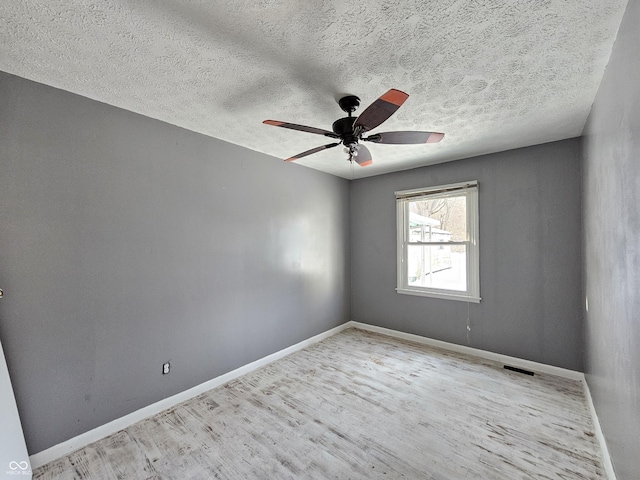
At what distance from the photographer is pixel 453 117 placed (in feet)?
8.21

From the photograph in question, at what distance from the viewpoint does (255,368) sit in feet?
10.7

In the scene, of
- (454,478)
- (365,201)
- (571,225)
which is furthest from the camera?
(365,201)

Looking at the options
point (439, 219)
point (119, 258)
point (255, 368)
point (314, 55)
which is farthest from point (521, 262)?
point (119, 258)

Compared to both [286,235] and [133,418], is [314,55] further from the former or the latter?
[133,418]

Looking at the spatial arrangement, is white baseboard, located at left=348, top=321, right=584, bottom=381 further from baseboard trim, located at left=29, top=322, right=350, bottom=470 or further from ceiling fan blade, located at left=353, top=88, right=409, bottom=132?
ceiling fan blade, located at left=353, top=88, right=409, bottom=132

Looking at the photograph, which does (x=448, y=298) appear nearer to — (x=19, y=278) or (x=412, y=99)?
(x=412, y=99)

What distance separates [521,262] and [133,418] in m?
4.27

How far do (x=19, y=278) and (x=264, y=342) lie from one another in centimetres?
229

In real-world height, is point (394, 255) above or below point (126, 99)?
below

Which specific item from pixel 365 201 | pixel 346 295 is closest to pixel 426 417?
pixel 346 295

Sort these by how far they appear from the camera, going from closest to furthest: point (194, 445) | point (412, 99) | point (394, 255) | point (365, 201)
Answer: point (194, 445) < point (412, 99) < point (394, 255) < point (365, 201)

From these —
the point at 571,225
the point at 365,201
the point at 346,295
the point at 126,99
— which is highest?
the point at 126,99

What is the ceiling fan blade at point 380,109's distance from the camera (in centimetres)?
149

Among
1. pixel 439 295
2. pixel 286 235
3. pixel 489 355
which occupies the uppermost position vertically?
pixel 286 235
